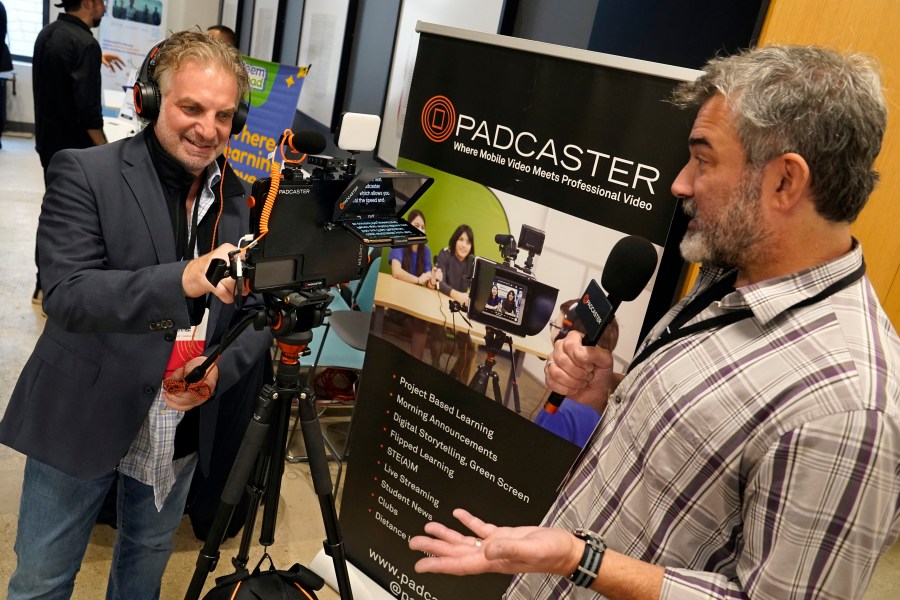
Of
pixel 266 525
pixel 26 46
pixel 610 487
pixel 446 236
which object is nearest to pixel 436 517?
pixel 266 525

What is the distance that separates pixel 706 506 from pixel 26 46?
1025cm

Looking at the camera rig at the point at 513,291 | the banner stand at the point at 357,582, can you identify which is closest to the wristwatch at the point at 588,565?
the camera rig at the point at 513,291

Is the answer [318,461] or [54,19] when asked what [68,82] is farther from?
[54,19]

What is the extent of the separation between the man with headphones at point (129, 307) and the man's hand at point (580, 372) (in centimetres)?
74

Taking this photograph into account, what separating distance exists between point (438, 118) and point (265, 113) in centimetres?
217

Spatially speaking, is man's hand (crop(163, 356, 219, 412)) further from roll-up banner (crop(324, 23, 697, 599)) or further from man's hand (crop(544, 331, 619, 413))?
man's hand (crop(544, 331, 619, 413))

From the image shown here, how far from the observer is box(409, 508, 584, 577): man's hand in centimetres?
108

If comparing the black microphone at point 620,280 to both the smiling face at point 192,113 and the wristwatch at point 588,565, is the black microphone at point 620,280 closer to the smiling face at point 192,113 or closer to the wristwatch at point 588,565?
the wristwatch at point 588,565

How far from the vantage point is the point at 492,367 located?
2.00 m

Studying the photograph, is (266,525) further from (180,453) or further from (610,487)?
(610,487)

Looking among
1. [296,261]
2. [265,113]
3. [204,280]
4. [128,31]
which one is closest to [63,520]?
[204,280]

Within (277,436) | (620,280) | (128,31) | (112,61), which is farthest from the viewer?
(128,31)

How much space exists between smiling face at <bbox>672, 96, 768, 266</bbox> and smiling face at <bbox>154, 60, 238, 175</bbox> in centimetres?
104

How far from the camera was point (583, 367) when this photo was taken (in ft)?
5.09
